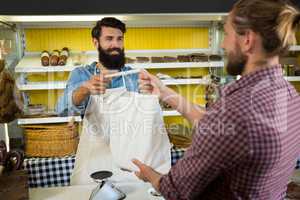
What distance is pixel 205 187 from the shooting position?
0.81 metres

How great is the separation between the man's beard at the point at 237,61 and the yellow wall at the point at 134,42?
2.11 m

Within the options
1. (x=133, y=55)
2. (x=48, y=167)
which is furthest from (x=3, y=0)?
(x=48, y=167)

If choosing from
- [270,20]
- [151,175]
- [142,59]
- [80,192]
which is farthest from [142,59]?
[270,20]

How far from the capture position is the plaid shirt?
2.39 feet

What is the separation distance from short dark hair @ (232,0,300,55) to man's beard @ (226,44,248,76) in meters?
0.05

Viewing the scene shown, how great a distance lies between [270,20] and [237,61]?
5.1 inches

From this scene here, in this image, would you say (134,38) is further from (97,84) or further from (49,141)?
(97,84)

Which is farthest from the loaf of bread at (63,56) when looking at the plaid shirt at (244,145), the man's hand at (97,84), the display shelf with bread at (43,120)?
the plaid shirt at (244,145)

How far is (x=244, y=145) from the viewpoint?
72 cm

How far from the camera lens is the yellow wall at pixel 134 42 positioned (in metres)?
2.90

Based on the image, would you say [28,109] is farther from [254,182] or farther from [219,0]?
[254,182]

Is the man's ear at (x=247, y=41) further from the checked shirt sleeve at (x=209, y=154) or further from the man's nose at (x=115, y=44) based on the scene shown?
the man's nose at (x=115, y=44)

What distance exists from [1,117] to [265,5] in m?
0.95

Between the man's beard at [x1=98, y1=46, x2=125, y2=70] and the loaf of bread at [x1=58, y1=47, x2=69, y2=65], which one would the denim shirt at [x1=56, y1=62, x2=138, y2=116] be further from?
the loaf of bread at [x1=58, y1=47, x2=69, y2=65]
